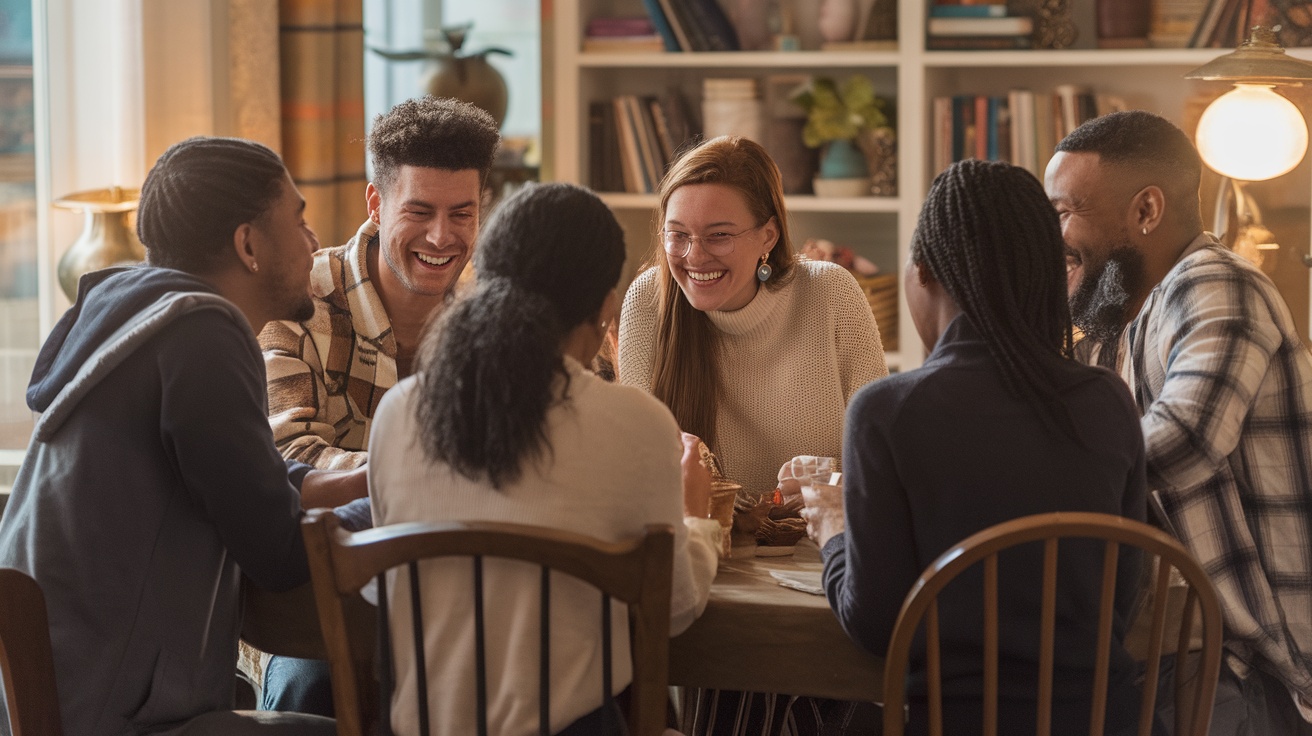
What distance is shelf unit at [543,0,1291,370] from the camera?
3666 millimetres

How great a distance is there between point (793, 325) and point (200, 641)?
1.17 metres

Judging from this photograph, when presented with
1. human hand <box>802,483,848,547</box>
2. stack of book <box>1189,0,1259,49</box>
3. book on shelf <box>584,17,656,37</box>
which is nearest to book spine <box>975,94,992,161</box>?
stack of book <box>1189,0,1259,49</box>

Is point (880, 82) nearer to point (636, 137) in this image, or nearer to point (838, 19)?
point (838, 19)

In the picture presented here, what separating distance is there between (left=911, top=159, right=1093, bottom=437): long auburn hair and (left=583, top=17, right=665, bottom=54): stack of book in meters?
2.51

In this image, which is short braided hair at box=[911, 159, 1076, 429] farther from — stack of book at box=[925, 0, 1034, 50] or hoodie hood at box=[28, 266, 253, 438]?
stack of book at box=[925, 0, 1034, 50]

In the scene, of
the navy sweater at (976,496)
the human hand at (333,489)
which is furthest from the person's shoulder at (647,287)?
the navy sweater at (976,496)

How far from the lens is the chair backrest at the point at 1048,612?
50.8 inches

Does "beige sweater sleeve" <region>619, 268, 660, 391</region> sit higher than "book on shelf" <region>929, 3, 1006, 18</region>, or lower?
lower

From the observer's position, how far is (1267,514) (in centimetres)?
173

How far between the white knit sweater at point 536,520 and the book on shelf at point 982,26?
2597mm

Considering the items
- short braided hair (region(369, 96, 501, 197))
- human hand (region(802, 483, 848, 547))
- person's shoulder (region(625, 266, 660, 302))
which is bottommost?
human hand (region(802, 483, 848, 547))

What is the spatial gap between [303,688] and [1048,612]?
113 centimetres

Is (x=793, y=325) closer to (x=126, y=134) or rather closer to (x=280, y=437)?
(x=280, y=437)

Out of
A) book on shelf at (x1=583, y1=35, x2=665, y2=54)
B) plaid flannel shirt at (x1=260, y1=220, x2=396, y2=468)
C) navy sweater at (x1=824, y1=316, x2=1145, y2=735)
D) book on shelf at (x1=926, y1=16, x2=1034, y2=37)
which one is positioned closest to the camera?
navy sweater at (x1=824, y1=316, x2=1145, y2=735)
